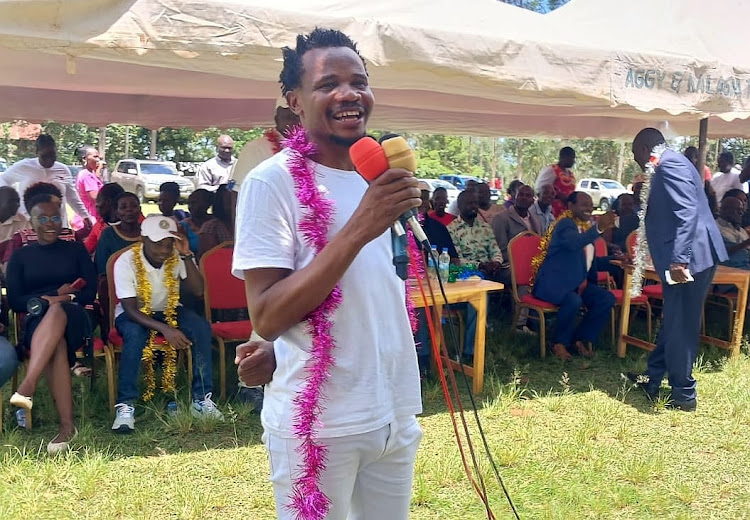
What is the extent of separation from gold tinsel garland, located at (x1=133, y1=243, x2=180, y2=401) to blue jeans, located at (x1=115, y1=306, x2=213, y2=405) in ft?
0.17

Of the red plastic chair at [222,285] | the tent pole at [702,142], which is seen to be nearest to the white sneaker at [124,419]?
the red plastic chair at [222,285]

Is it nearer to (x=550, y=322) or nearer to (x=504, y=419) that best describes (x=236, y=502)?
(x=504, y=419)

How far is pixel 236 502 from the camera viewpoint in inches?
122

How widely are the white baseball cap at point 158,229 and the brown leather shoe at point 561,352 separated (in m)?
3.24

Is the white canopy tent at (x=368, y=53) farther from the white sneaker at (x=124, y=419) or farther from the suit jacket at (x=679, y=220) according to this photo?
the white sneaker at (x=124, y=419)

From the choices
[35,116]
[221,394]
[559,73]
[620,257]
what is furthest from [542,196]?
[35,116]

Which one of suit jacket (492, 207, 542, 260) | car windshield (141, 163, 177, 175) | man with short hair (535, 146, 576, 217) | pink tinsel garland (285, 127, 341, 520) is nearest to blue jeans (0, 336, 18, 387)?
pink tinsel garland (285, 127, 341, 520)

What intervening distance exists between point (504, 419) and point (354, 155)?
334cm

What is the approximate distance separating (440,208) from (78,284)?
4037mm

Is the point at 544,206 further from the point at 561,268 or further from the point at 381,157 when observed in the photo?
the point at 381,157

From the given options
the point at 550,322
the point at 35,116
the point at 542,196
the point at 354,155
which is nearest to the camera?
the point at 354,155

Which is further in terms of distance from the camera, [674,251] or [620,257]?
[620,257]

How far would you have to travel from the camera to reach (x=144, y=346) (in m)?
4.12

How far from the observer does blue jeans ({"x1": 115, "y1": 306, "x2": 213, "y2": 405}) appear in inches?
158
